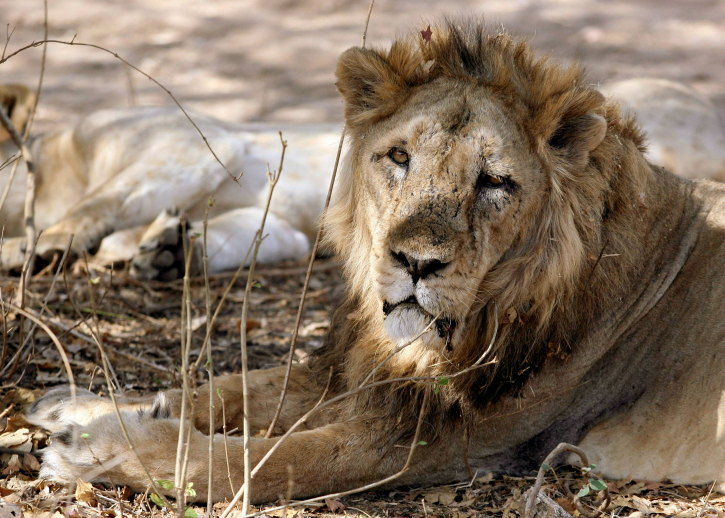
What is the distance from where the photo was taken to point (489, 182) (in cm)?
307

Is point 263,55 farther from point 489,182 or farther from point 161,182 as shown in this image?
point 489,182

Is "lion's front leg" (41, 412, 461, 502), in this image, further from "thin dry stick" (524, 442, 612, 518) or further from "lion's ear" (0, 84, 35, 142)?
"lion's ear" (0, 84, 35, 142)

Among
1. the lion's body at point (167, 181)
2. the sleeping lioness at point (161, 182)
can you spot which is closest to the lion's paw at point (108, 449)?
the sleeping lioness at point (161, 182)

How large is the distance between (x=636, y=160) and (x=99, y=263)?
13.6 feet

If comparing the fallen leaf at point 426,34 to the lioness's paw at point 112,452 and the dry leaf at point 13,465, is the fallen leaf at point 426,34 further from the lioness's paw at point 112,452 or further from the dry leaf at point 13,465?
the dry leaf at point 13,465

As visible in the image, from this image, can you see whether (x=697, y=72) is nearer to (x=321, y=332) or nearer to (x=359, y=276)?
(x=321, y=332)

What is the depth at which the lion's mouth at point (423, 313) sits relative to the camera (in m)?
2.90

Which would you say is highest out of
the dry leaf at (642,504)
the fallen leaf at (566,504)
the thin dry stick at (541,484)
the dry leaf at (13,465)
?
the thin dry stick at (541,484)

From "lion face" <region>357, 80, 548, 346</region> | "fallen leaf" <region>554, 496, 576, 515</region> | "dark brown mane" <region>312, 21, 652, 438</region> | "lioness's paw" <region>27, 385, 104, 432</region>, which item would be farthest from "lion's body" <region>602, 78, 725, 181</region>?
"lioness's paw" <region>27, 385, 104, 432</region>

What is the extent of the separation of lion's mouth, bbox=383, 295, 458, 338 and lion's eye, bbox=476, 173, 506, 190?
0.52 metres

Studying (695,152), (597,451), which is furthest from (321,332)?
(695,152)

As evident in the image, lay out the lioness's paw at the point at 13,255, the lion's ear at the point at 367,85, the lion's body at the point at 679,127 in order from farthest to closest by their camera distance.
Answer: the lion's body at the point at 679,127 < the lioness's paw at the point at 13,255 < the lion's ear at the point at 367,85

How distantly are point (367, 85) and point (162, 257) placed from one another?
8.75 ft

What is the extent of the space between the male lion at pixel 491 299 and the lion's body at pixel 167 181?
3138 mm
